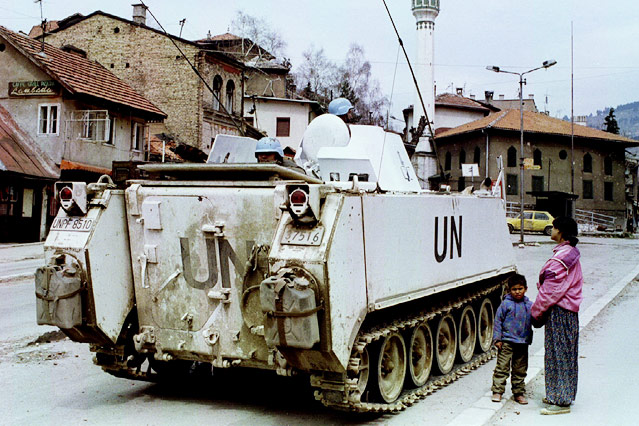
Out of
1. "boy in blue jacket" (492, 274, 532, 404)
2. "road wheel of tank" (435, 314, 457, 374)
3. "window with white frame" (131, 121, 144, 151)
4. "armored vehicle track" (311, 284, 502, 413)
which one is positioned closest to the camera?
"armored vehicle track" (311, 284, 502, 413)

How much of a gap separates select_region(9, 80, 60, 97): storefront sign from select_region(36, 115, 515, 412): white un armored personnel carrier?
77.7 feet

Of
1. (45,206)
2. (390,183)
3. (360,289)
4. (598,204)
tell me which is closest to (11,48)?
(45,206)

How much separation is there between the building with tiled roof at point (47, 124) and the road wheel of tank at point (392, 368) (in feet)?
Answer: 72.1

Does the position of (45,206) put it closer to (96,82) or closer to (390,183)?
(96,82)

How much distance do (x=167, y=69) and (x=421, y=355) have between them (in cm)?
3222

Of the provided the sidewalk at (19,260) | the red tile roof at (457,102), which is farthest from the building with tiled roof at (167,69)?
the red tile roof at (457,102)

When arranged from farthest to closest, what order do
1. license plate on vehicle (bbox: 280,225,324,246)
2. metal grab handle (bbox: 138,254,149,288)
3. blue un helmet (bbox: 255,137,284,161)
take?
blue un helmet (bbox: 255,137,284,161) → metal grab handle (bbox: 138,254,149,288) → license plate on vehicle (bbox: 280,225,324,246)

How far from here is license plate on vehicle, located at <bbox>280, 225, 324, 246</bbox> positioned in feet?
16.8

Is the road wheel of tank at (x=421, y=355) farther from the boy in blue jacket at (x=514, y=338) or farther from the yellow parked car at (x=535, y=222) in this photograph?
the yellow parked car at (x=535, y=222)

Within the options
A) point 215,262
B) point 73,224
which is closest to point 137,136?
point 73,224

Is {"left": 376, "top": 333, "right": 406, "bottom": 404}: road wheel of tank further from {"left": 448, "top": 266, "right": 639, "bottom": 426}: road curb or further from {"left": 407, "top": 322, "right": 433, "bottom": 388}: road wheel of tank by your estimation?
{"left": 448, "top": 266, "right": 639, "bottom": 426}: road curb

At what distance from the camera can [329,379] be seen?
5.36 m

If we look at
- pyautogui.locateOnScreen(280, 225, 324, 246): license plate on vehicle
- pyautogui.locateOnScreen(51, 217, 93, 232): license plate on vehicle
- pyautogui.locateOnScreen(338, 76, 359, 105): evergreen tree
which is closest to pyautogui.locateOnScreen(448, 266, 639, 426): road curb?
pyautogui.locateOnScreen(280, 225, 324, 246): license plate on vehicle

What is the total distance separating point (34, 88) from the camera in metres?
28.2
